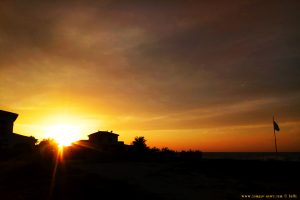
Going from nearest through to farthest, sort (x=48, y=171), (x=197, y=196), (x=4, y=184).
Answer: (x=197, y=196) < (x=4, y=184) < (x=48, y=171)

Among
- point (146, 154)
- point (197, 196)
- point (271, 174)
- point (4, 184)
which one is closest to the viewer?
point (197, 196)

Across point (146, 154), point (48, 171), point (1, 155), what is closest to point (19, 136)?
point (1, 155)

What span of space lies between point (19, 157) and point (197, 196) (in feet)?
95.8

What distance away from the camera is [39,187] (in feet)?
52.0

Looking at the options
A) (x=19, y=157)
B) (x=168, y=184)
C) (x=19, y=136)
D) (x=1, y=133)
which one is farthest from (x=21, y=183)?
(x=19, y=136)

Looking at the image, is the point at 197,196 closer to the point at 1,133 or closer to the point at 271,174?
the point at 271,174

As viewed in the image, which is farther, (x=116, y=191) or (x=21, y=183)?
(x=21, y=183)

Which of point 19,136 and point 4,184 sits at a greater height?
point 19,136

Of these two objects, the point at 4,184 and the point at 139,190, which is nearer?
the point at 139,190

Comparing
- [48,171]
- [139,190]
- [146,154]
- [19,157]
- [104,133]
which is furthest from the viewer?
[104,133]

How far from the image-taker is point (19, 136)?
194 ft

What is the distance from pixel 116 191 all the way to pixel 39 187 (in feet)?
16.5

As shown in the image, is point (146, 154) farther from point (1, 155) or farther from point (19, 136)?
point (19, 136)

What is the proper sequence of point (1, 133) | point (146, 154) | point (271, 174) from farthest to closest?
point (146, 154), point (1, 133), point (271, 174)
